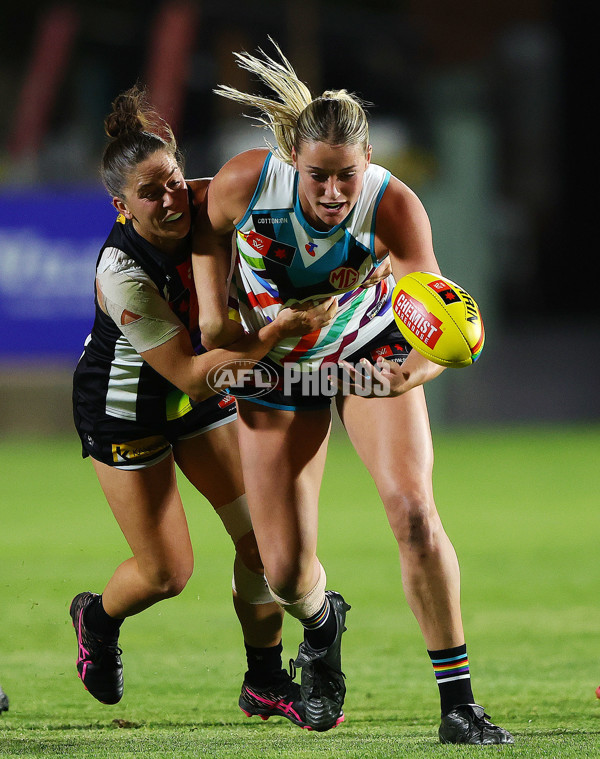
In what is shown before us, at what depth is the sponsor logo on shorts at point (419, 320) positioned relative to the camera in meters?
3.54

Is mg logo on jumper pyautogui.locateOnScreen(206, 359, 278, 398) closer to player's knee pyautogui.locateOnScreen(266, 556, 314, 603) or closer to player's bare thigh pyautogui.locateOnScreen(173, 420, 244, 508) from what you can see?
player's bare thigh pyautogui.locateOnScreen(173, 420, 244, 508)

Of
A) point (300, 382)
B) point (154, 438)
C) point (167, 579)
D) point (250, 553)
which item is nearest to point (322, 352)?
point (300, 382)

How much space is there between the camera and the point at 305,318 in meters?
3.84

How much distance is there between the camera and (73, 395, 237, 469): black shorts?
4332mm

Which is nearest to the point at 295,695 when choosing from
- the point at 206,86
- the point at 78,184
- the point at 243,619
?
the point at 243,619

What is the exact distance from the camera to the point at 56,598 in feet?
21.2

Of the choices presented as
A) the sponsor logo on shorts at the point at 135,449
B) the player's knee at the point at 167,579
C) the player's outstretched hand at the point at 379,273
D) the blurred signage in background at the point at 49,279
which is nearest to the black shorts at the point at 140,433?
the sponsor logo on shorts at the point at 135,449

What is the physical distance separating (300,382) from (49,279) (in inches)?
354

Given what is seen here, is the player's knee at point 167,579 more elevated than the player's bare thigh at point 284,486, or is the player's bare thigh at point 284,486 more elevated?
the player's bare thigh at point 284,486

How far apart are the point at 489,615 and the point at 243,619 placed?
2.05 m

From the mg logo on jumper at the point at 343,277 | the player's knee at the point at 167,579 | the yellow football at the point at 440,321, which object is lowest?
the player's knee at the point at 167,579

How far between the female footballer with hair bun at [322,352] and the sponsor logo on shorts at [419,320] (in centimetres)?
14

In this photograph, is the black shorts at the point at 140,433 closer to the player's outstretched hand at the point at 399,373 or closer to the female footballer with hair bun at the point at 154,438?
the female footballer with hair bun at the point at 154,438

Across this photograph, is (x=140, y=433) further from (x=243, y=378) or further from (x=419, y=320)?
(x=419, y=320)
